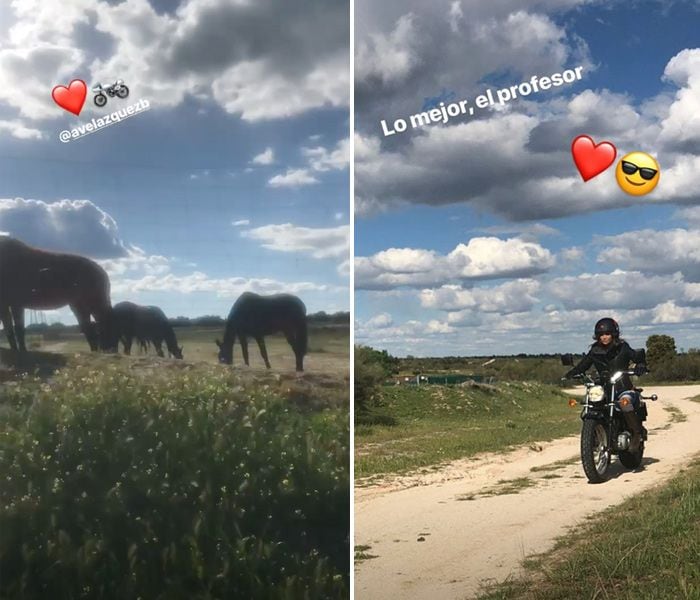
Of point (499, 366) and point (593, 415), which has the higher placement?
point (499, 366)

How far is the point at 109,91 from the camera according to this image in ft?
9.90

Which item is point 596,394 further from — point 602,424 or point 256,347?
point 256,347

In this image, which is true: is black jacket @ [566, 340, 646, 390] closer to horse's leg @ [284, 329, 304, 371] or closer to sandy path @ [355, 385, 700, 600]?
sandy path @ [355, 385, 700, 600]

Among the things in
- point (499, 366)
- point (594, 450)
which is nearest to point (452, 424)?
point (499, 366)

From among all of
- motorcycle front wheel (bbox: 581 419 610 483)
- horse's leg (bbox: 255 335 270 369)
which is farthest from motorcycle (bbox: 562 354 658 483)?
horse's leg (bbox: 255 335 270 369)

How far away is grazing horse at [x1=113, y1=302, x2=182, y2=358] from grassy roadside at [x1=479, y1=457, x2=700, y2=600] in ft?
4.54

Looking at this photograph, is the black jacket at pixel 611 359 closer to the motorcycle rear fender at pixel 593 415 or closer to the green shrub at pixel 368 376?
the motorcycle rear fender at pixel 593 415

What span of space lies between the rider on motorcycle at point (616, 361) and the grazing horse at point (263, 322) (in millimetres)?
952

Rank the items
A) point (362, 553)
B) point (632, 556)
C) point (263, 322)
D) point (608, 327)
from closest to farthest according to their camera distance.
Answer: point (632, 556), point (608, 327), point (362, 553), point (263, 322)

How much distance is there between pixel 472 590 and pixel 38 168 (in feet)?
6.76

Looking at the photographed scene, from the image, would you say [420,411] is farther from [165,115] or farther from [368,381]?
[165,115]

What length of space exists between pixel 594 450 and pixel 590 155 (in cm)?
98

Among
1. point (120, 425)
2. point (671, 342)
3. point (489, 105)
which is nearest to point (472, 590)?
A: point (671, 342)

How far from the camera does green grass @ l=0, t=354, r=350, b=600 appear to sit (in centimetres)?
296
